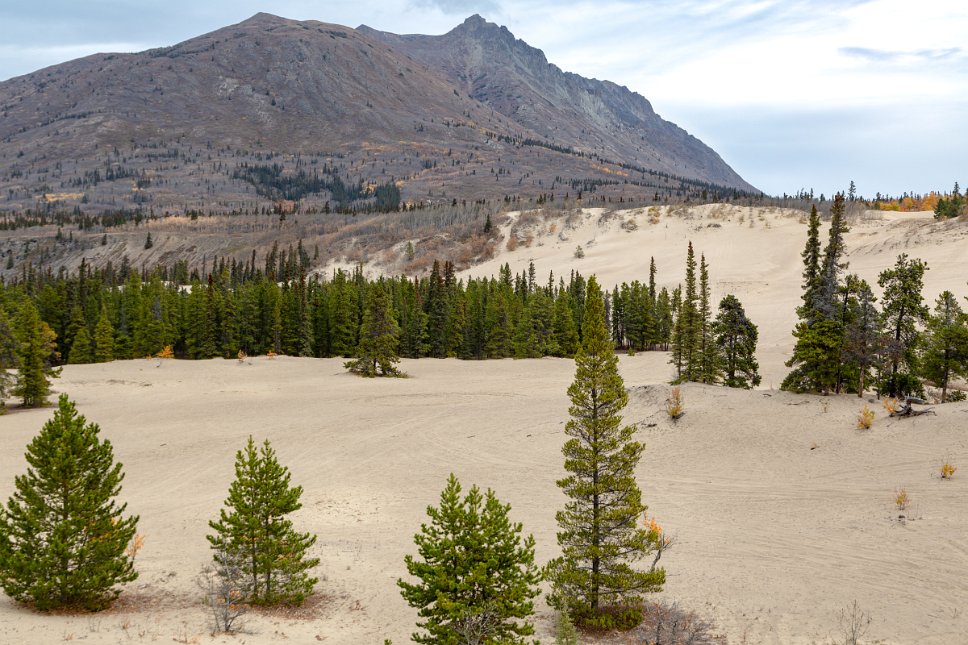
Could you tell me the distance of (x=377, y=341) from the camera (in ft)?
194

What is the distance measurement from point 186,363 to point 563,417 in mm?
39514

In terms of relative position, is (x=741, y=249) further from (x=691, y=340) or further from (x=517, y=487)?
(x=517, y=487)

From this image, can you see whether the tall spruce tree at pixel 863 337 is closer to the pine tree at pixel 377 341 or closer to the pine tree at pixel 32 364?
the pine tree at pixel 377 341

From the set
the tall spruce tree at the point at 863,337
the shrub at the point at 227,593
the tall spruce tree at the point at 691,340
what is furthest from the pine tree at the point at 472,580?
the tall spruce tree at the point at 691,340

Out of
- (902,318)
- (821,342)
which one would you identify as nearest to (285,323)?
(821,342)

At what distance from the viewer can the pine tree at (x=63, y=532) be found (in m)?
15.9

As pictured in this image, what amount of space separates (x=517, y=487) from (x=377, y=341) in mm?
31839

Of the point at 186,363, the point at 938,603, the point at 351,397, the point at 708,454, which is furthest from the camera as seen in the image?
the point at 186,363

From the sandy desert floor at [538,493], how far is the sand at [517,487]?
9cm

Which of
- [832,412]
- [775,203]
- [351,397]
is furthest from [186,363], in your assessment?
[775,203]

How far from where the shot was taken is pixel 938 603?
57.0ft

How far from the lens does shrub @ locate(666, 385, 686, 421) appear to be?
35.6m

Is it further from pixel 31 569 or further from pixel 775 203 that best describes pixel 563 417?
pixel 775 203

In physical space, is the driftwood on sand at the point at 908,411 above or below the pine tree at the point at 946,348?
below
